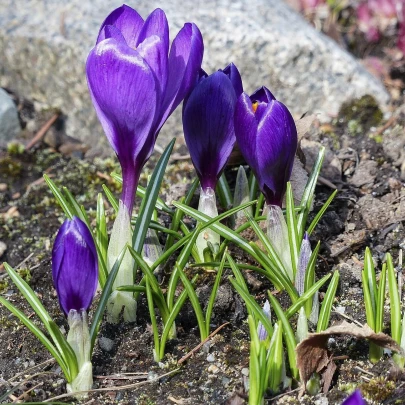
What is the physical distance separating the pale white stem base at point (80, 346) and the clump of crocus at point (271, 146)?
663 mm

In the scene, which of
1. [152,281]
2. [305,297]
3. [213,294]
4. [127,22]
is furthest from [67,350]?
[127,22]

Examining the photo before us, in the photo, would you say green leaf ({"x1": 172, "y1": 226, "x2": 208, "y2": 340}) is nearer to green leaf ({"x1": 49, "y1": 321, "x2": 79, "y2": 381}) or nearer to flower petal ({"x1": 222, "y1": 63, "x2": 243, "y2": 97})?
green leaf ({"x1": 49, "y1": 321, "x2": 79, "y2": 381})

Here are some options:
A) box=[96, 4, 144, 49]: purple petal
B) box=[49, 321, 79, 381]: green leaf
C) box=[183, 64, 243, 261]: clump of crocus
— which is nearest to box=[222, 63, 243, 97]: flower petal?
box=[183, 64, 243, 261]: clump of crocus

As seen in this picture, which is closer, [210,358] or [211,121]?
[210,358]

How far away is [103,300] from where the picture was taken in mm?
2004

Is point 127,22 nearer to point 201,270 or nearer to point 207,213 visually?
point 207,213

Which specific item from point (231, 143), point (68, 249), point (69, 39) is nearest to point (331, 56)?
point (69, 39)

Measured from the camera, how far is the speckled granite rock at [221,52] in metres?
3.81

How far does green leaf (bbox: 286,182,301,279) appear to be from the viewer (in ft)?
7.13

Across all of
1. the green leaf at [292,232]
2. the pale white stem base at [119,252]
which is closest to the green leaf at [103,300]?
the pale white stem base at [119,252]

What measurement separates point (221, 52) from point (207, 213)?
1.71 metres

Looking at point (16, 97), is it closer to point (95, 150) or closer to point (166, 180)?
point (95, 150)

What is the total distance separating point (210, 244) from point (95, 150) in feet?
5.54

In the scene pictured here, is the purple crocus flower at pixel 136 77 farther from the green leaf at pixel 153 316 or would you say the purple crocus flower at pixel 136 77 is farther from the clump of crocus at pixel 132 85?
the green leaf at pixel 153 316
